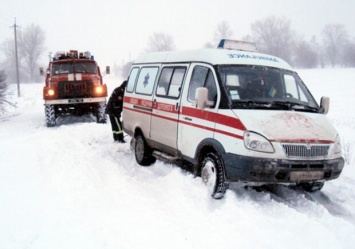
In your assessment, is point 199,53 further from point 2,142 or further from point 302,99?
point 2,142

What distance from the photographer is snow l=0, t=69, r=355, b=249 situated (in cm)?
401

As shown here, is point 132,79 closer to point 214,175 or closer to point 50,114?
point 214,175

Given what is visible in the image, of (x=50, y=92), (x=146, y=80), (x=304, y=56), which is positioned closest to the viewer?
(x=146, y=80)

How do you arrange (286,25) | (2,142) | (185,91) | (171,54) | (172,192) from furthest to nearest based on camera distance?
(286,25), (2,142), (171,54), (185,91), (172,192)

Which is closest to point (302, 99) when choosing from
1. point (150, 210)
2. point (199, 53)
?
point (199, 53)

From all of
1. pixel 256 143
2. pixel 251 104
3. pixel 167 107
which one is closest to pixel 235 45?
pixel 167 107

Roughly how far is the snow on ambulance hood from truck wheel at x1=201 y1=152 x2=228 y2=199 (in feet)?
2.40

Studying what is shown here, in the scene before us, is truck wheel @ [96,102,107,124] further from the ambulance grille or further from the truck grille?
the ambulance grille

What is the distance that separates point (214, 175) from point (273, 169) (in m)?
0.90

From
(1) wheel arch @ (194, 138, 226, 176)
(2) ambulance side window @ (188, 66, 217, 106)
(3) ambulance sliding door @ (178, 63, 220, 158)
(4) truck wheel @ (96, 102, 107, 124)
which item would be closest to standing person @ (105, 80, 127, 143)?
(3) ambulance sliding door @ (178, 63, 220, 158)

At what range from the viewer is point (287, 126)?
4844mm

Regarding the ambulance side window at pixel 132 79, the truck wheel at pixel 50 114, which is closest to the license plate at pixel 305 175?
the ambulance side window at pixel 132 79

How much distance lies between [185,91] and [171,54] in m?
1.24

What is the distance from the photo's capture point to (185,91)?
6125 millimetres
